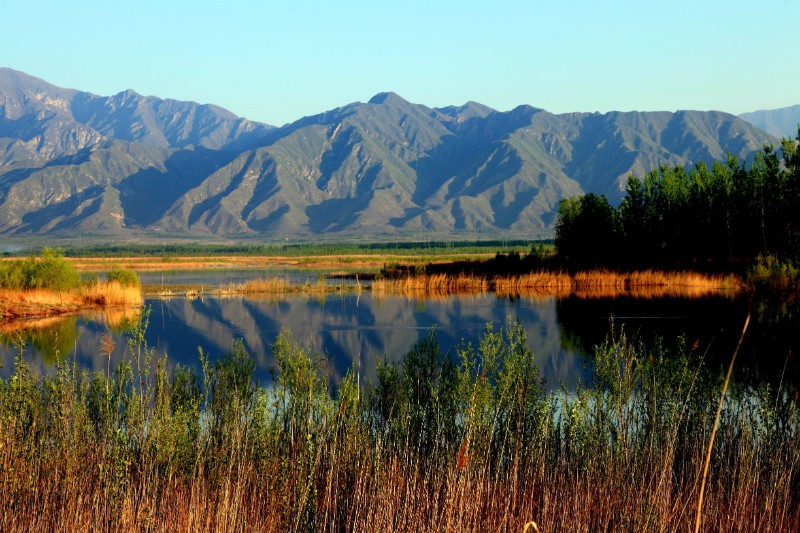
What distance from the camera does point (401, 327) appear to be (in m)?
37.9

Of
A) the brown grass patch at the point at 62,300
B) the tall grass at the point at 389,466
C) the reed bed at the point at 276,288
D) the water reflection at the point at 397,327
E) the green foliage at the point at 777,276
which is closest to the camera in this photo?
the tall grass at the point at 389,466

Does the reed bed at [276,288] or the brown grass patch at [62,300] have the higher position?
the brown grass patch at [62,300]

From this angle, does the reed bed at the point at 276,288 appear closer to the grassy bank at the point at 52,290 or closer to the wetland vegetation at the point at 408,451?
the grassy bank at the point at 52,290

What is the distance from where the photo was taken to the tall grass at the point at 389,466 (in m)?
8.83

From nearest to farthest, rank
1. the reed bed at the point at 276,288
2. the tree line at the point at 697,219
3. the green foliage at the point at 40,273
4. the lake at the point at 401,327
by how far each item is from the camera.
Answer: the lake at the point at 401,327 < the green foliage at the point at 40,273 < the tree line at the point at 697,219 < the reed bed at the point at 276,288

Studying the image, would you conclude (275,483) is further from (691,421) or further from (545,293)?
(545,293)

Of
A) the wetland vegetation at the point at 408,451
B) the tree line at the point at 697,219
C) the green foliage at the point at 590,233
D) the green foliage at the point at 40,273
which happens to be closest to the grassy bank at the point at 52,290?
the green foliage at the point at 40,273

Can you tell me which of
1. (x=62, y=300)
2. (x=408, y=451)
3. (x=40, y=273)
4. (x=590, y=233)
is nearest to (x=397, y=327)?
(x=62, y=300)

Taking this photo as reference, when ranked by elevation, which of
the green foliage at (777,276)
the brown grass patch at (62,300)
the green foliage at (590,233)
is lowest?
the brown grass patch at (62,300)

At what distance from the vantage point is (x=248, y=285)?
2280 inches

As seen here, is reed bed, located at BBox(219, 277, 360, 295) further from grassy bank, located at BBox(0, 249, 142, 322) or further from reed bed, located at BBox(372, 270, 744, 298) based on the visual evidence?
grassy bank, located at BBox(0, 249, 142, 322)

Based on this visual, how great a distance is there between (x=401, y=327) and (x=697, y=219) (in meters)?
28.9

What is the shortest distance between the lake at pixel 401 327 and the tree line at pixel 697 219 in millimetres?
6623

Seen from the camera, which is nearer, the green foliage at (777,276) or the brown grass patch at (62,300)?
the brown grass patch at (62,300)
